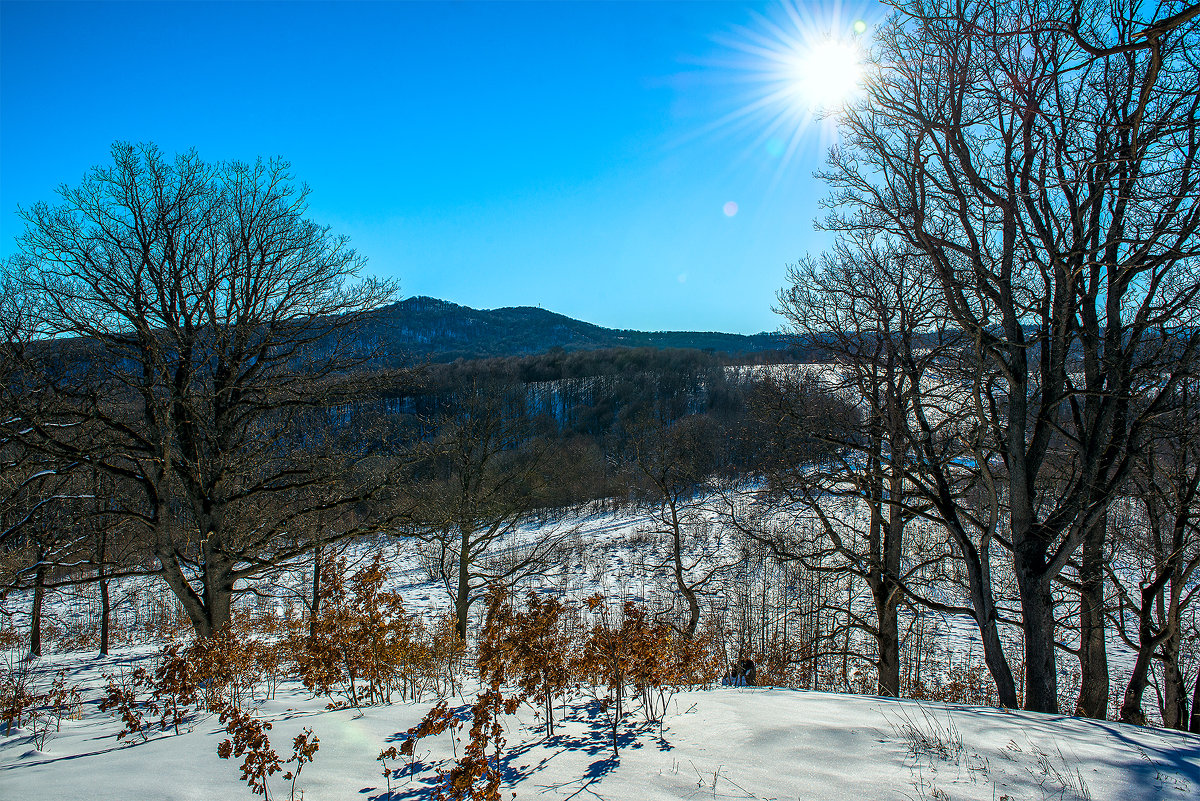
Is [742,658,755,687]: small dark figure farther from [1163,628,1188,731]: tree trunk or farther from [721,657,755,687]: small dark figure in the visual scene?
[1163,628,1188,731]: tree trunk

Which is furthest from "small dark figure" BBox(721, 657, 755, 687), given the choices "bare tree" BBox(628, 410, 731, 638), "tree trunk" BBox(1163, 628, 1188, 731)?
"tree trunk" BBox(1163, 628, 1188, 731)

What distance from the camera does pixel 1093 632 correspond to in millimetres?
8203

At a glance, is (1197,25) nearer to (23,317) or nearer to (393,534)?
(393,534)

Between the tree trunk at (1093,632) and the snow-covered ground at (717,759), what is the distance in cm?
431

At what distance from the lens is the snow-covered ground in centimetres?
311

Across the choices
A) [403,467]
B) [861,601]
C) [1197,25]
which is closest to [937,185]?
[1197,25]

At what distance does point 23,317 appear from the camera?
764 cm

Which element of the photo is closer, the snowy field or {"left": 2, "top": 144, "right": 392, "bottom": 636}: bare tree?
the snowy field

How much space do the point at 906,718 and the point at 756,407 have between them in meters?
5.82

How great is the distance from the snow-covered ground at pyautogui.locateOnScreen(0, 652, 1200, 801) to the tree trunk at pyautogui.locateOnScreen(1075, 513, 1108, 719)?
170 inches

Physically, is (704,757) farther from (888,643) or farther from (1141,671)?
(1141,671)

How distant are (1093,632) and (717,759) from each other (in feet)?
25.9

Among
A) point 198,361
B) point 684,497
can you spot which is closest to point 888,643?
point 198,361

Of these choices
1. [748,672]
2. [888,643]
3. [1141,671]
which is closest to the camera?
[1141,671]
